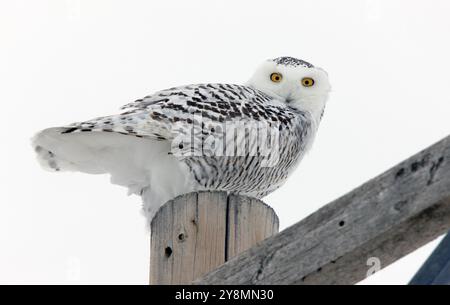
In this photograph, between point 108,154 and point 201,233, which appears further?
point 108,154

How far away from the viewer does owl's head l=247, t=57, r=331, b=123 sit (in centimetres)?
507

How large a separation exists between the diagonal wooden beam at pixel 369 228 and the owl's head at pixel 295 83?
9.26 feet

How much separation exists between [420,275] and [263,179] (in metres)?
2.03

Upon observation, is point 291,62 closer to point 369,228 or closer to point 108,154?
point 108,154

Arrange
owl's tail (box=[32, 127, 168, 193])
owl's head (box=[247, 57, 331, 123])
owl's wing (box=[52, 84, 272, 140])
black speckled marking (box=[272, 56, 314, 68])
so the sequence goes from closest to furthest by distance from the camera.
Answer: owl's wing (box=[52, 84, 272, 140]), owl's tail (box=[32, 127, 168, 193]), owl's head (box=[247, 57, 331, 123]), black speckled marking (box=[272, 56, 314, 68])

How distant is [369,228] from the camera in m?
2.09

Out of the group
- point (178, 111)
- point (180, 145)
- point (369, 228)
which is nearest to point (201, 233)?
point (369, 228)

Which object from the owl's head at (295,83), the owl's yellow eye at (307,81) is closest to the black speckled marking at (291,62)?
the owl's head at (295,83)

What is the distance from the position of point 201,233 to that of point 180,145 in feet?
3.85

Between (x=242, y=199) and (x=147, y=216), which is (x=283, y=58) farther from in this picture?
(x=242, y=199)

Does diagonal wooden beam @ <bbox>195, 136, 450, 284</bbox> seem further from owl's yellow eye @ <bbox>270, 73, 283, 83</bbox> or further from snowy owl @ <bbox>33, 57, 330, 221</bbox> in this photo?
owl's yellow eye @ <bbox>270, 73, 283, 83</bbox>

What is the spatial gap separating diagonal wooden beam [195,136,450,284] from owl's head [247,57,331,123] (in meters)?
2.82

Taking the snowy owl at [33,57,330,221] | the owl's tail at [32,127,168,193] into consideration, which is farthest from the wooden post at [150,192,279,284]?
the owl's tail at [32,127,168,193]

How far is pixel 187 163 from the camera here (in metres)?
4.16
